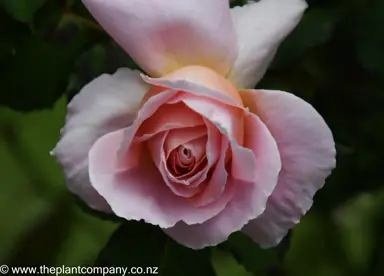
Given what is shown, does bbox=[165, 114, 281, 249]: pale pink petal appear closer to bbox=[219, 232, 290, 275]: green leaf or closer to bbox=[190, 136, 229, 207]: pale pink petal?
bbox=[190, 136, 229, 207]: pale pink petal

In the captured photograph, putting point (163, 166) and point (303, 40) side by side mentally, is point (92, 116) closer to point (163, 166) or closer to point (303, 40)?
point (163, 166)

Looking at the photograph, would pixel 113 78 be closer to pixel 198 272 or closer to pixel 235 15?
pixel 235 15

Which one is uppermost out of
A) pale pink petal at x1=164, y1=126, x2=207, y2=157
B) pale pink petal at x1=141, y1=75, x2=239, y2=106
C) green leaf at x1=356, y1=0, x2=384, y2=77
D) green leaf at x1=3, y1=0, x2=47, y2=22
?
green leaf at x1=3, y1=0, x2=47, y2=22

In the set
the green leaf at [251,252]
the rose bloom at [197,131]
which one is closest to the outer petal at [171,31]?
the rose bloom at [197,131]

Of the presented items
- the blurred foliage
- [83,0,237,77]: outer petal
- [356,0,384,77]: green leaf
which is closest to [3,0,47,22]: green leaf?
the blurred foliage

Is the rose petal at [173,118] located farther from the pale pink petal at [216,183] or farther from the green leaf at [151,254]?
the green leaf at [151,254]

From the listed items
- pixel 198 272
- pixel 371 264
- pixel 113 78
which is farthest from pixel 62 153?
pixel 371 264
